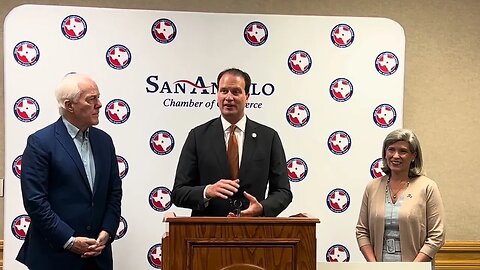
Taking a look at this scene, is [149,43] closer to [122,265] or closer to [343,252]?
[122,265]

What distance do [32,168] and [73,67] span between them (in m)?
1.13

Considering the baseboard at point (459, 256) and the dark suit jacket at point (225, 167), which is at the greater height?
the dark suit jacket at point (225, 167)

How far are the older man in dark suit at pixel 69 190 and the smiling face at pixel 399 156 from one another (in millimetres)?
1503

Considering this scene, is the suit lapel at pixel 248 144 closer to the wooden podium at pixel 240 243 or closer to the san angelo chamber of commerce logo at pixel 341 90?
the wooden podium at pixel 240 243

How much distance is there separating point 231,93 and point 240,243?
2.47 feet

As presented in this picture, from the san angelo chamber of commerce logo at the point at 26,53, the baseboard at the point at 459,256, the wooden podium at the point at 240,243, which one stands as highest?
the san angelo chamber of commerce logo at the point at 26,53

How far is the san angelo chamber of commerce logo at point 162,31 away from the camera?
13.4 ft

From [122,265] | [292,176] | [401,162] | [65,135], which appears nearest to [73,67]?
[65,135]

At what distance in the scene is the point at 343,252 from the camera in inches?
166

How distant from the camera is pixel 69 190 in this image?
10.1ft

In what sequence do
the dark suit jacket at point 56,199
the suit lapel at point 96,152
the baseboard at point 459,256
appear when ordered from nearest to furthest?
the dark suit jacket at point 56,199 → the suit lapel at point 96,152 → the baseboard at point 459,256

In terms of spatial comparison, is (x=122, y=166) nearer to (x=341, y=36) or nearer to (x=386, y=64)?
(x=341, y=36)

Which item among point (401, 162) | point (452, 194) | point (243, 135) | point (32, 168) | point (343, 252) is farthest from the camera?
point (452, 194)

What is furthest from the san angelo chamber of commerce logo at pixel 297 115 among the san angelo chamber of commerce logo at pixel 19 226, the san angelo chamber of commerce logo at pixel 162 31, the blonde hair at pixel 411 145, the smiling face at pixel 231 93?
the san angelo chamber of commerce logo at pixel 19 226
